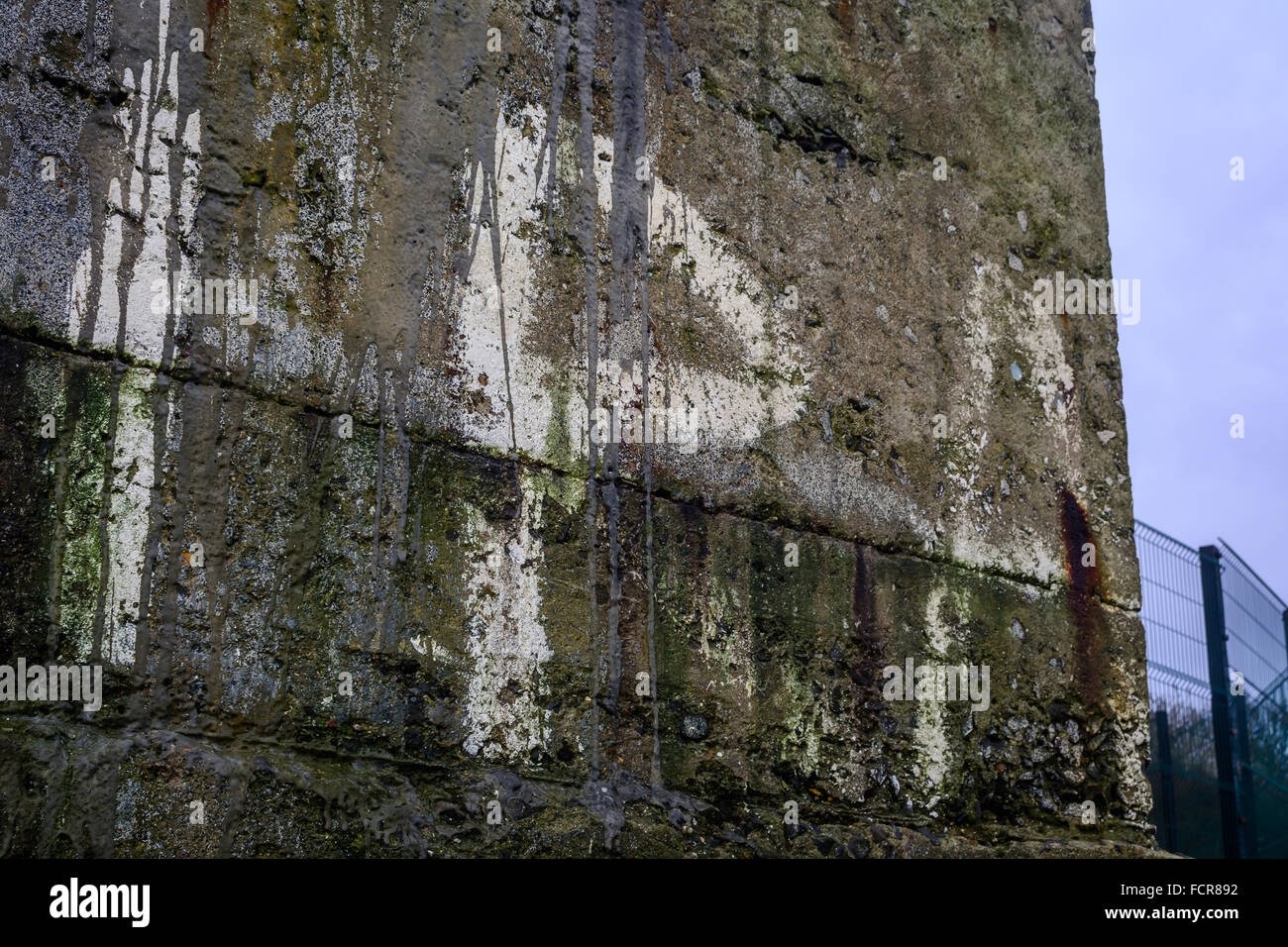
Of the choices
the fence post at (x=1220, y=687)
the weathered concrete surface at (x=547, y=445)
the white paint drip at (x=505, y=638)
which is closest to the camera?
the weathered concrete surface at (x=547, y=445)

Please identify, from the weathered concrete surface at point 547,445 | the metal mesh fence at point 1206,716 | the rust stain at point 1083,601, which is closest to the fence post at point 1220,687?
the metal mesh fence at point 1206,716

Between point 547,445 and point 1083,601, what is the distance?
1576 mm

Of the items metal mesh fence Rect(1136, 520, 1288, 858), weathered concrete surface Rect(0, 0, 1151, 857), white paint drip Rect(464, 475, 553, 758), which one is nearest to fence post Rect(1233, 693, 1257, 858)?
metal mesh fence Rect(1136, 520, 1288, 858)

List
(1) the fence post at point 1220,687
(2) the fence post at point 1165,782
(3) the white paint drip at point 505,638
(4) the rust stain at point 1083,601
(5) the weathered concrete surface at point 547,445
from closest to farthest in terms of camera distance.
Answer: (5) the weathered concrete surface at point 547,445 → (3) the white paint drip at point 505,638 → (4) the rust stain at point 1083,601 → (2) the fence post at point 1165,782 → (1) the fence post at point 1220,687

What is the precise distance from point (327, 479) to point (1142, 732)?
2.22m

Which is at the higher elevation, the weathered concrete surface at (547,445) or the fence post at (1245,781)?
the weathered concrete surface at (547,445)

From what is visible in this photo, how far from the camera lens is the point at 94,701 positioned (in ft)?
6.04

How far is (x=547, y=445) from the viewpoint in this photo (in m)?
2.35

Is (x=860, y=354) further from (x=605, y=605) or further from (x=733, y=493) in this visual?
(x=605, y=605)

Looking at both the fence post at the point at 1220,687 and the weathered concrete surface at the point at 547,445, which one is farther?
the fence post at the point at 1220,687

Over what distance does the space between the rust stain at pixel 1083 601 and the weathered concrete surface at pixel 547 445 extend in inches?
0.5

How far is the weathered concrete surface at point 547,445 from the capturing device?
192 centimetres

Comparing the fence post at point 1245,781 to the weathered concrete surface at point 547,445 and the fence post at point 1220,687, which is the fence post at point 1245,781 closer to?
the fence post at point 1220,687

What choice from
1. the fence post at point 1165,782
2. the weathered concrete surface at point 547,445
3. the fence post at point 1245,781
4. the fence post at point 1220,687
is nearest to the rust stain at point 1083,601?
the weathered concrete surface at point 547,445
